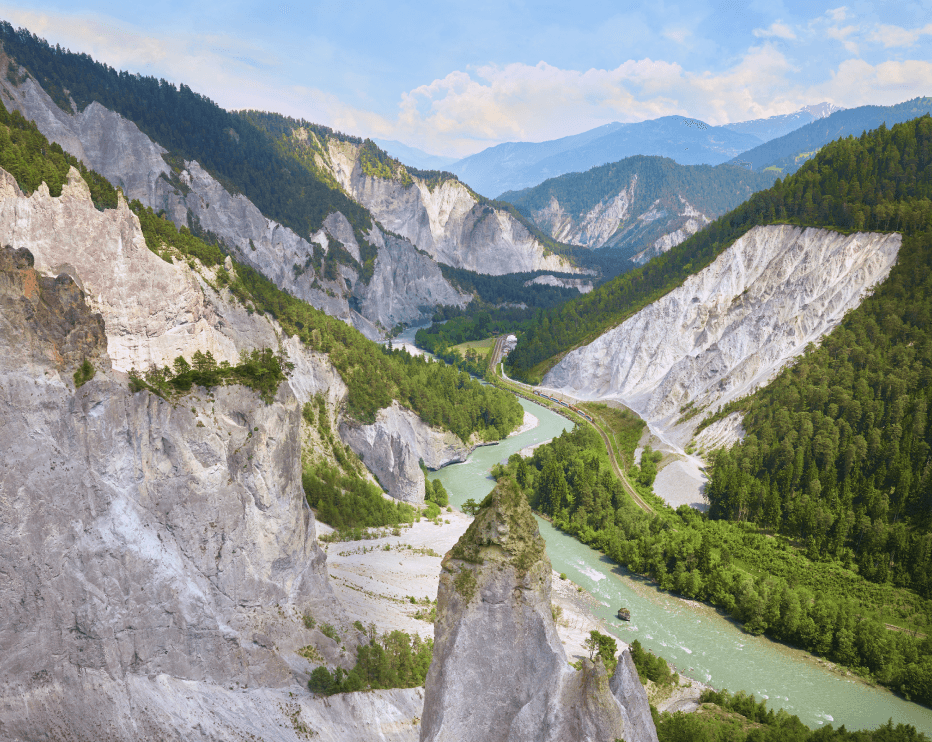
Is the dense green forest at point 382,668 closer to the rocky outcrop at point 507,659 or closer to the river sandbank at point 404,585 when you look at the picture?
the river sandbank at point 404,585

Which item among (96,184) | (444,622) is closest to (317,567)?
(444,622)

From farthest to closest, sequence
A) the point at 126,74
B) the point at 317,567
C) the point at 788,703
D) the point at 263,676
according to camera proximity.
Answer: the point at 126,74, the point at 788,703, the point at 317,567, the point at 263,676

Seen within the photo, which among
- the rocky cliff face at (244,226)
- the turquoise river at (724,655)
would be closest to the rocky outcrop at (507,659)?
the turquoise river at (724,655)

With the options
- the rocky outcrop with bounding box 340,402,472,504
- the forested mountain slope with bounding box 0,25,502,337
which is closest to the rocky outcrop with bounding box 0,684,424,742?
the rocky outcrop with bounding box 340,402,472,504

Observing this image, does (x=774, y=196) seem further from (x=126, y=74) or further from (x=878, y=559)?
(x=126, y=74)

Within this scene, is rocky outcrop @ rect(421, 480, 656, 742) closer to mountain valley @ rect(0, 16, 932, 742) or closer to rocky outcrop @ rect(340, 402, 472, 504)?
mountain valley @ rect(0, 16, 932, 742)

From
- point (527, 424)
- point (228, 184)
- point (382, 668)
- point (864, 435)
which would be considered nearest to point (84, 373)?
point (382, 668)
